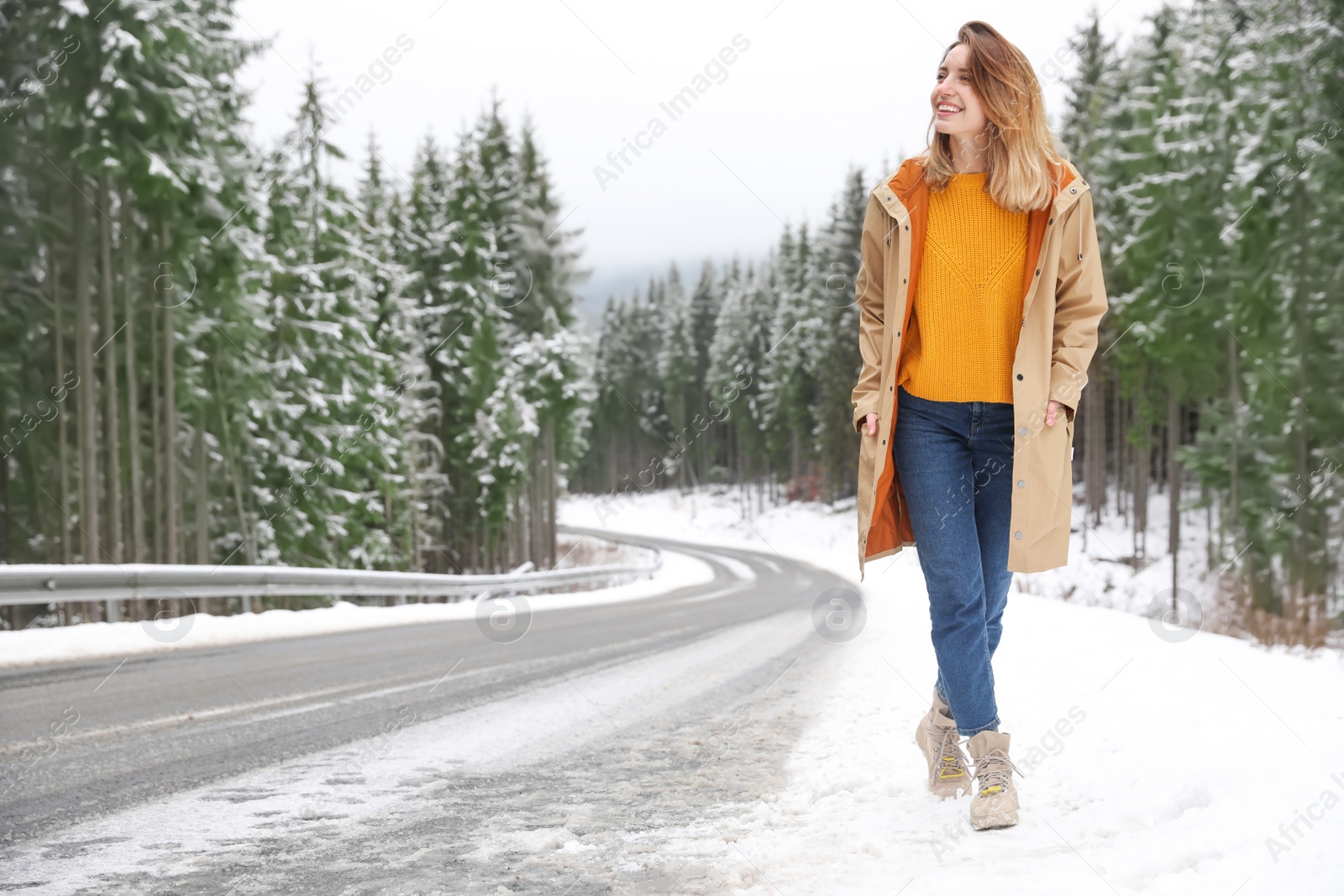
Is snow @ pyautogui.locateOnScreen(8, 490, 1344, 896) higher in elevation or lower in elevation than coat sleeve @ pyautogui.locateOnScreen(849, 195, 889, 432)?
lower

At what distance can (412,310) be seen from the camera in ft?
113

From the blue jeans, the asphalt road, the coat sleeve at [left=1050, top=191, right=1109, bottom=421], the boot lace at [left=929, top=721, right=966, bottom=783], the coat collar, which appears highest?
the coat collar

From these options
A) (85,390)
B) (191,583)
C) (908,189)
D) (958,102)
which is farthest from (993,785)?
(85,390)

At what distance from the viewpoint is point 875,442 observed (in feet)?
11.2

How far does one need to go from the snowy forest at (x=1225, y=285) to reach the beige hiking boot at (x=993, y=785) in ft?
16.4

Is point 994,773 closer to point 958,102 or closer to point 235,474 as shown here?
point 958,102

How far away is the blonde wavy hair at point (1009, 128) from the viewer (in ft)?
10.6

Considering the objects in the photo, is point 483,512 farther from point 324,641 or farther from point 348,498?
point 324,641

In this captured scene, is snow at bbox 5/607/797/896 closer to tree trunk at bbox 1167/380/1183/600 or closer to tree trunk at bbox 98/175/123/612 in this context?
tree trunk at bbox 98/175/123/612

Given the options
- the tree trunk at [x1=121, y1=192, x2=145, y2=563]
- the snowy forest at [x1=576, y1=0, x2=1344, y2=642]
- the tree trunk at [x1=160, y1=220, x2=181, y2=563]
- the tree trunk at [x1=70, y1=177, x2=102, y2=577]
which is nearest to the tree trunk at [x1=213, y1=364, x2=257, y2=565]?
the tree trunk at [x1=160, y1=220, x2=181, y2=563]

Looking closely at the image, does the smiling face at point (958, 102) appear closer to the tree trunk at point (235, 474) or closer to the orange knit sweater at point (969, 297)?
the orange knit sweater at point (969, 297)

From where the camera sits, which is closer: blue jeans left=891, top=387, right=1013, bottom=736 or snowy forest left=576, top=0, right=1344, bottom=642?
blue jeans left=891, top=387, right=1013, bottom=736

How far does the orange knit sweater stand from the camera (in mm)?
3318

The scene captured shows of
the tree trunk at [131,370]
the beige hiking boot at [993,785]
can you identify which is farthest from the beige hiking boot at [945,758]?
the tree trunk at [131,370]
